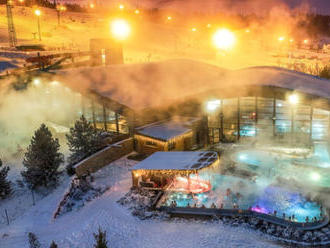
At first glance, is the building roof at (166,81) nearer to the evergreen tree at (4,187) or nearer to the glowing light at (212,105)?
the glowing light at (212,105)

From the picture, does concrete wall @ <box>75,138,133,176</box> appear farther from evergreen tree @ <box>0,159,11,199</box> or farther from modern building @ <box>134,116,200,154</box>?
evergreen tree @ <box>0,159,11,199</box>

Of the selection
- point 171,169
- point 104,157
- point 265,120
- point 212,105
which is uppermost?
point 212,105

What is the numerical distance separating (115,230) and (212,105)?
41.1 ft

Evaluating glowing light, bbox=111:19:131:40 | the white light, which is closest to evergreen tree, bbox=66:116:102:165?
the white light

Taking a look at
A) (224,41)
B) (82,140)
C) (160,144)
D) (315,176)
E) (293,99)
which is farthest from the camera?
(224,41)

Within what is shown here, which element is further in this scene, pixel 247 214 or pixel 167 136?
pixel 167 136

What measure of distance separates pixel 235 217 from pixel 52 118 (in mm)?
18739

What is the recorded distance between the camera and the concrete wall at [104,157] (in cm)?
1927

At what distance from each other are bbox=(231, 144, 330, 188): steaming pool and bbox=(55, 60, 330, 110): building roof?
13.2 feet

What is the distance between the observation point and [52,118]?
91.7 ft

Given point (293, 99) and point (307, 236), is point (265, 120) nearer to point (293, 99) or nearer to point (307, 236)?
point (293, 99)

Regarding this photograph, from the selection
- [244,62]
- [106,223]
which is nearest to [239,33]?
[244,62]

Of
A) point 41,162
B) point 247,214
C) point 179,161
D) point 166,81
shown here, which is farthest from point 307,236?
point 166,81

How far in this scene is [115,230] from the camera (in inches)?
563
